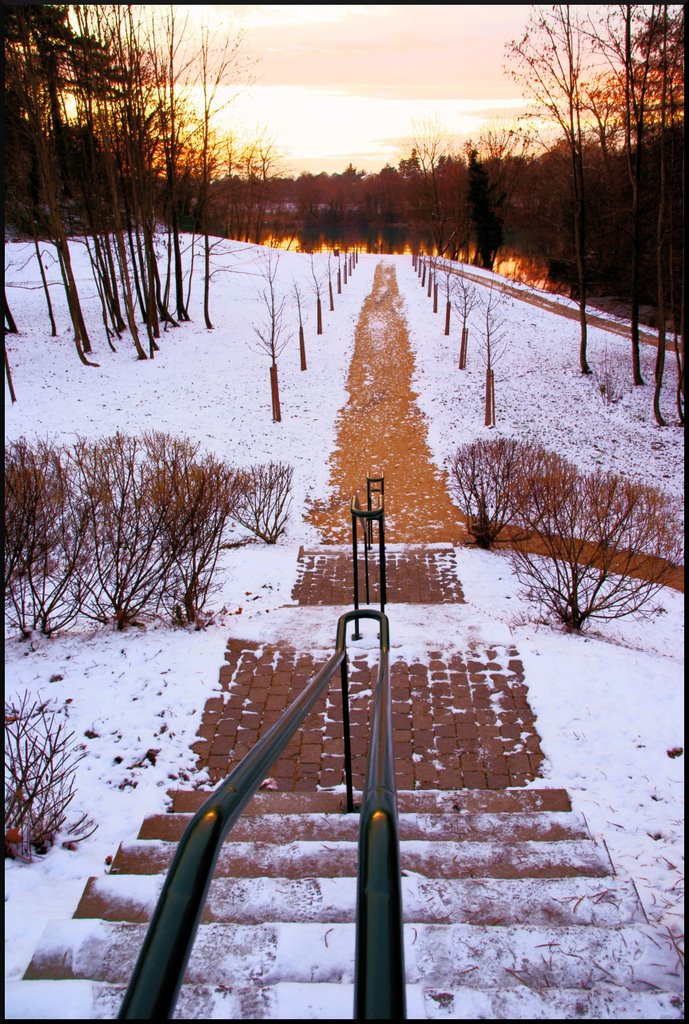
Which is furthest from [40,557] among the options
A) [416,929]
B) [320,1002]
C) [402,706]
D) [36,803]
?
[320,1002]

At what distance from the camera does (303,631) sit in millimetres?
6473

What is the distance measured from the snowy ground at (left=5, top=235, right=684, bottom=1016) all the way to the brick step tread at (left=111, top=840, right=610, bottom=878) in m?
0.32

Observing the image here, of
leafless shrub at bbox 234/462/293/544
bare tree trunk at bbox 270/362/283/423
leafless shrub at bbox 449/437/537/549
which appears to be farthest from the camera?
bare tree trunk at bbox 270/362/283/423

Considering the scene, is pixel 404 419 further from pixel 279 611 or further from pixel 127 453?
pixel 279 611

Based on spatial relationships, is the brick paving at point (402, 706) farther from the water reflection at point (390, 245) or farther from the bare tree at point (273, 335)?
the water reflection at point (390, 245)

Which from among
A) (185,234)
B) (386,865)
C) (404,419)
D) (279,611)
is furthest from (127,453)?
(185,234)

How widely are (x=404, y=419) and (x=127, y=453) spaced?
7.62 metres

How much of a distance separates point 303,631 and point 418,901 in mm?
3658

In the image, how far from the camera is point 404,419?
57.3ft

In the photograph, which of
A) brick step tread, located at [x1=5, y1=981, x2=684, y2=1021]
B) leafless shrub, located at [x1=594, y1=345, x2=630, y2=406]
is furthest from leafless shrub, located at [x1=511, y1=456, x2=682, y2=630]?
leafless shrub, located at [x1=594, y1=345, x2=630, y2=406]

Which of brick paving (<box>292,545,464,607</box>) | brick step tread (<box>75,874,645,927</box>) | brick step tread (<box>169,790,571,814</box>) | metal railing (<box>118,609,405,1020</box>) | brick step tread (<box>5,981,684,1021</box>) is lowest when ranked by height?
brick paving (<box>292,545,464,607</box>)

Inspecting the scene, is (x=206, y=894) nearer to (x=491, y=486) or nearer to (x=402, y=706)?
(x=402, y=706)

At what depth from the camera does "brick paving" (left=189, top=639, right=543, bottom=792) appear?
177 inches

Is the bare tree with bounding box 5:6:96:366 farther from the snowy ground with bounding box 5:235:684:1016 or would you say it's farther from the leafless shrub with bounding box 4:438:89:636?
the leafless shrub with bounding box 4:438:89:636
